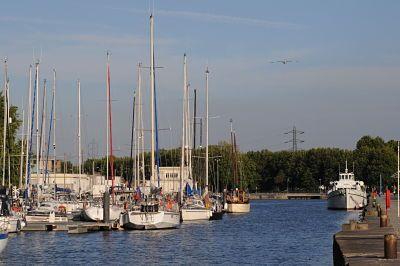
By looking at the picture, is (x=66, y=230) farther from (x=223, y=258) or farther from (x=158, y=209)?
(x=223, y=258)

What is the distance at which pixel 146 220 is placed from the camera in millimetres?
70875

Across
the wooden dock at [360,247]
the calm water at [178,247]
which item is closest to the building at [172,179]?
the calm water at [178,247]

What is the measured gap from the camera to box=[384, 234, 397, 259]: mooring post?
27797mm

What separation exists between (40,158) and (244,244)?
35.6m

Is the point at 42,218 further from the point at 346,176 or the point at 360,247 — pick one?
the point at 346,176

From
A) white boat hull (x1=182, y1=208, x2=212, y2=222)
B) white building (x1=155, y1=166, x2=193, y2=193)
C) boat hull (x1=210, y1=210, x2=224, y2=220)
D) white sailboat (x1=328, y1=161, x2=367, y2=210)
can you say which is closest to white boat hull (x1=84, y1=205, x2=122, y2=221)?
white boat hull (x1=182, y1=208, x2=212, y2=222)

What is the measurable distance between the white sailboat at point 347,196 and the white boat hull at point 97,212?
50.4 meters

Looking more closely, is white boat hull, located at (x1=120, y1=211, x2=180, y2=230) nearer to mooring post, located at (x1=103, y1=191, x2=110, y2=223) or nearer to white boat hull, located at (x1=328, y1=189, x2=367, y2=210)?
mooring post, located at (x1=103, y1=191, x2=110, y2=223)

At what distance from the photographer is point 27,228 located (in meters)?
72.6

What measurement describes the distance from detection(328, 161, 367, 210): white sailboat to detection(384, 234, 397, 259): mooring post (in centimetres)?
9762

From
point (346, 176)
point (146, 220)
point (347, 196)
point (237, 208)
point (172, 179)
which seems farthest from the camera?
point (346, 176)

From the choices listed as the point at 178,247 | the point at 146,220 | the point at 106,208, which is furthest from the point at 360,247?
the point at 106,208

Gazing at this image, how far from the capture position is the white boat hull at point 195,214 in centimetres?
8524

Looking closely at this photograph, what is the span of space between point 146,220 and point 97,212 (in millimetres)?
12556
